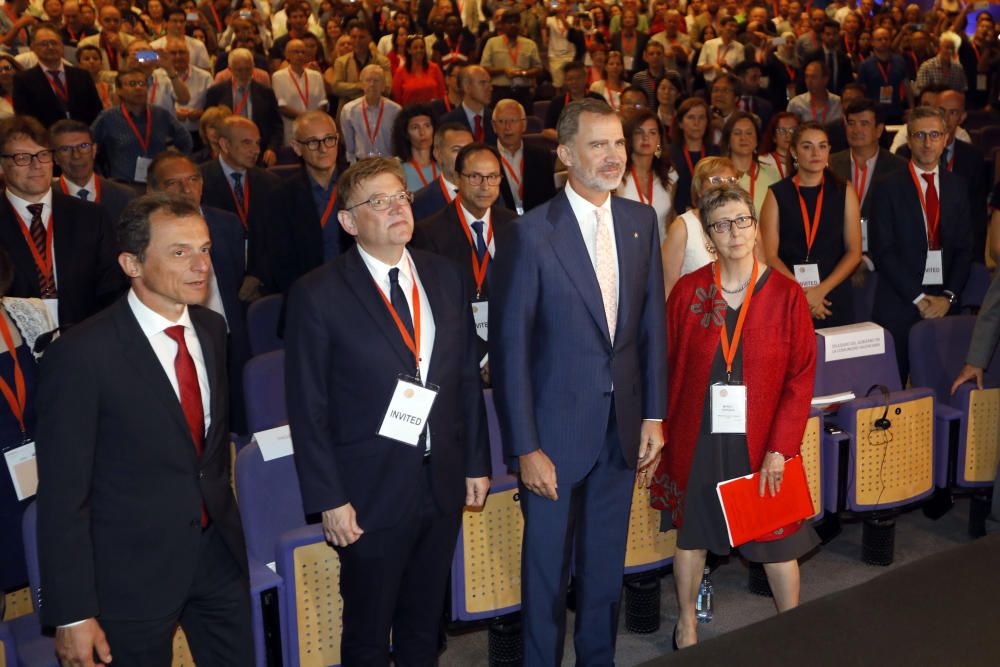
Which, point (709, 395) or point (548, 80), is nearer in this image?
point (709, 395)

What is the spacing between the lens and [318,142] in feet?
16.3

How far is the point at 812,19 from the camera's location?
39.6 feet

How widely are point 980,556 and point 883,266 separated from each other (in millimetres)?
3503

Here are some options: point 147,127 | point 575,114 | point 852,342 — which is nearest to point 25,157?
point 575,114

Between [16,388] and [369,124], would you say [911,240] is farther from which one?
[369,124]

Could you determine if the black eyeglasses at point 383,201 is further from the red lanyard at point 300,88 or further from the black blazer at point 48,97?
the red lanyard at point 300,88

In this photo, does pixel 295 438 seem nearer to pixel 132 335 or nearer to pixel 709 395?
pixel 132 335

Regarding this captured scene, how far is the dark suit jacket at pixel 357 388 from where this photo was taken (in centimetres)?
261

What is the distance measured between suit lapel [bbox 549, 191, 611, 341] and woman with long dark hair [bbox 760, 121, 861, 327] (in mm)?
2052

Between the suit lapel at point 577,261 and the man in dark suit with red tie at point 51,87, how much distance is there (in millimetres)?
5705

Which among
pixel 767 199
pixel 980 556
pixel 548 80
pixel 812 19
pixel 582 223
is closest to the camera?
pixel 980 556

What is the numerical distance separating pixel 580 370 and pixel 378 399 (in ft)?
2.01

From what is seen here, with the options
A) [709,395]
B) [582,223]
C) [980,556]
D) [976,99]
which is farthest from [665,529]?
[976,99]

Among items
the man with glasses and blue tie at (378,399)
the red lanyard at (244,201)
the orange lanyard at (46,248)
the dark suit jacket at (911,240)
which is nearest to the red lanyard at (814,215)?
the dark suit jacket at (911,240)
